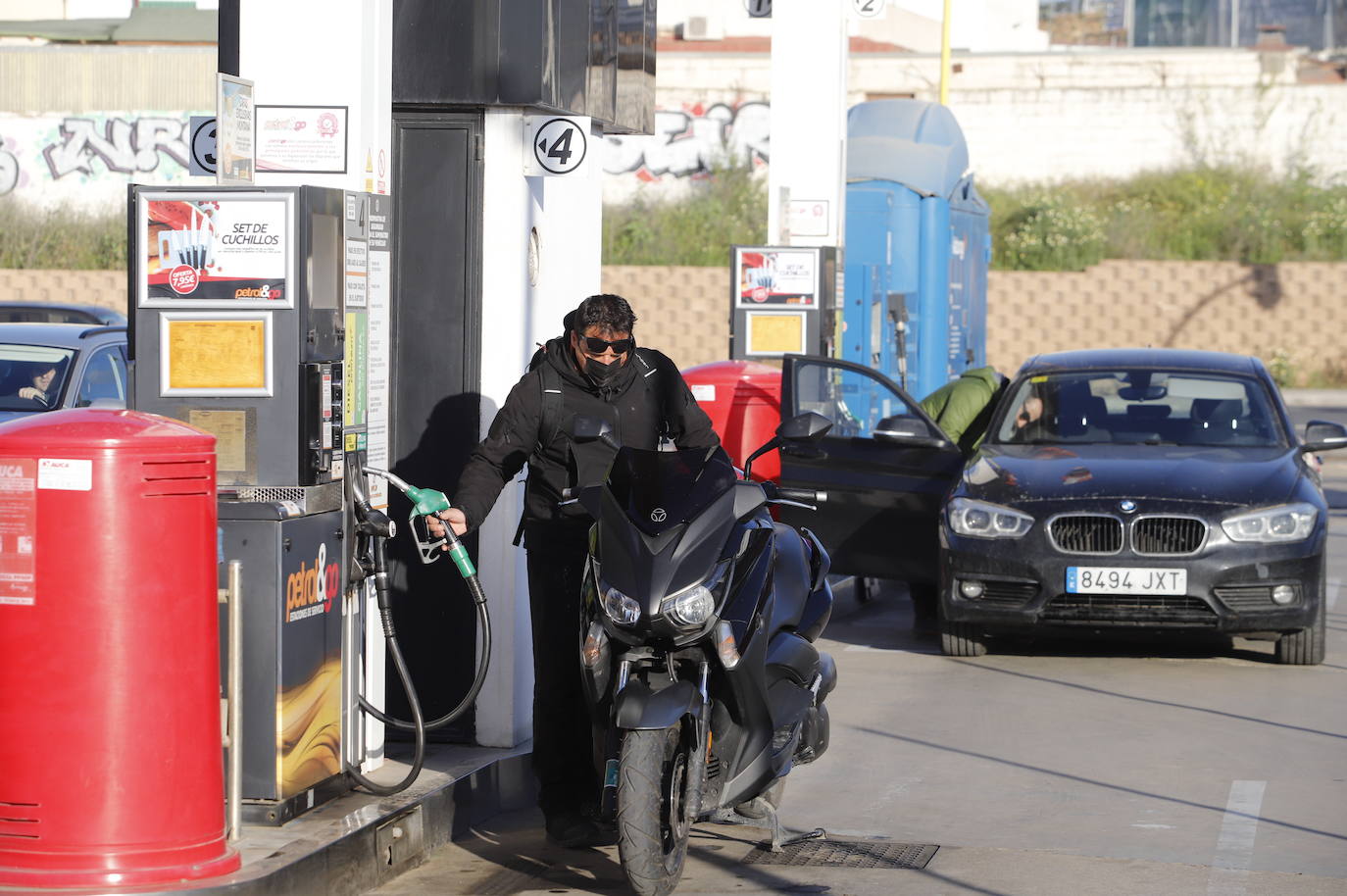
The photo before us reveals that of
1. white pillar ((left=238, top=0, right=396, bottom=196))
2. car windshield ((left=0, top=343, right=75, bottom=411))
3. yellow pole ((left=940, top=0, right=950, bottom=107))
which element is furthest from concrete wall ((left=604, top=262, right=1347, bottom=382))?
white pillar ((left=238, top=0, right=396, bottom=196))

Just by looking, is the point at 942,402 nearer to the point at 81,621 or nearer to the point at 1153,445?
the point at 1153,445

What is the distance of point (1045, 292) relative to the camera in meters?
34.9

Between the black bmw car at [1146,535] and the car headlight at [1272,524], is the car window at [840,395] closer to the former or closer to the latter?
the black bmw car at [1146,535]

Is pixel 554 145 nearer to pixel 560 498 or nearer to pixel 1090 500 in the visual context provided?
pixel 560 498

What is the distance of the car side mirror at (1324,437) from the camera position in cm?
1023

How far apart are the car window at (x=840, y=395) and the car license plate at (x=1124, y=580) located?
4.62 ft

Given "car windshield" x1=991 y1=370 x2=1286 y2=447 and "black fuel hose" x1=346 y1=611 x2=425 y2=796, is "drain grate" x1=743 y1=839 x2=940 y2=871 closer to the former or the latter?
"black fuel hose" x1=346 y1=611 x2=425 y2=796

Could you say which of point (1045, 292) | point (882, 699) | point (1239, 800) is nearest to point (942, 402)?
point (882, 699)

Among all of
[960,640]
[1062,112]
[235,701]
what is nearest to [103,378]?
[960,640]

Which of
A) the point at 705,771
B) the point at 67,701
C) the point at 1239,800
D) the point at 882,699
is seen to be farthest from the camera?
the point at 882,699

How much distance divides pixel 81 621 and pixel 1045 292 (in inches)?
1232

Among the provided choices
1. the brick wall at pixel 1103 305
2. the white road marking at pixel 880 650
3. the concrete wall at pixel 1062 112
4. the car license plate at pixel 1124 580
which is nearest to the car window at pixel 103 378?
the white road marking at pixel 880 650

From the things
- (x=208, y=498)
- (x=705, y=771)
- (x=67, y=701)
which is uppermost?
(x=208, y=498)

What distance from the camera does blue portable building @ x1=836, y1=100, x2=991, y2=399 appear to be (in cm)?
1791
